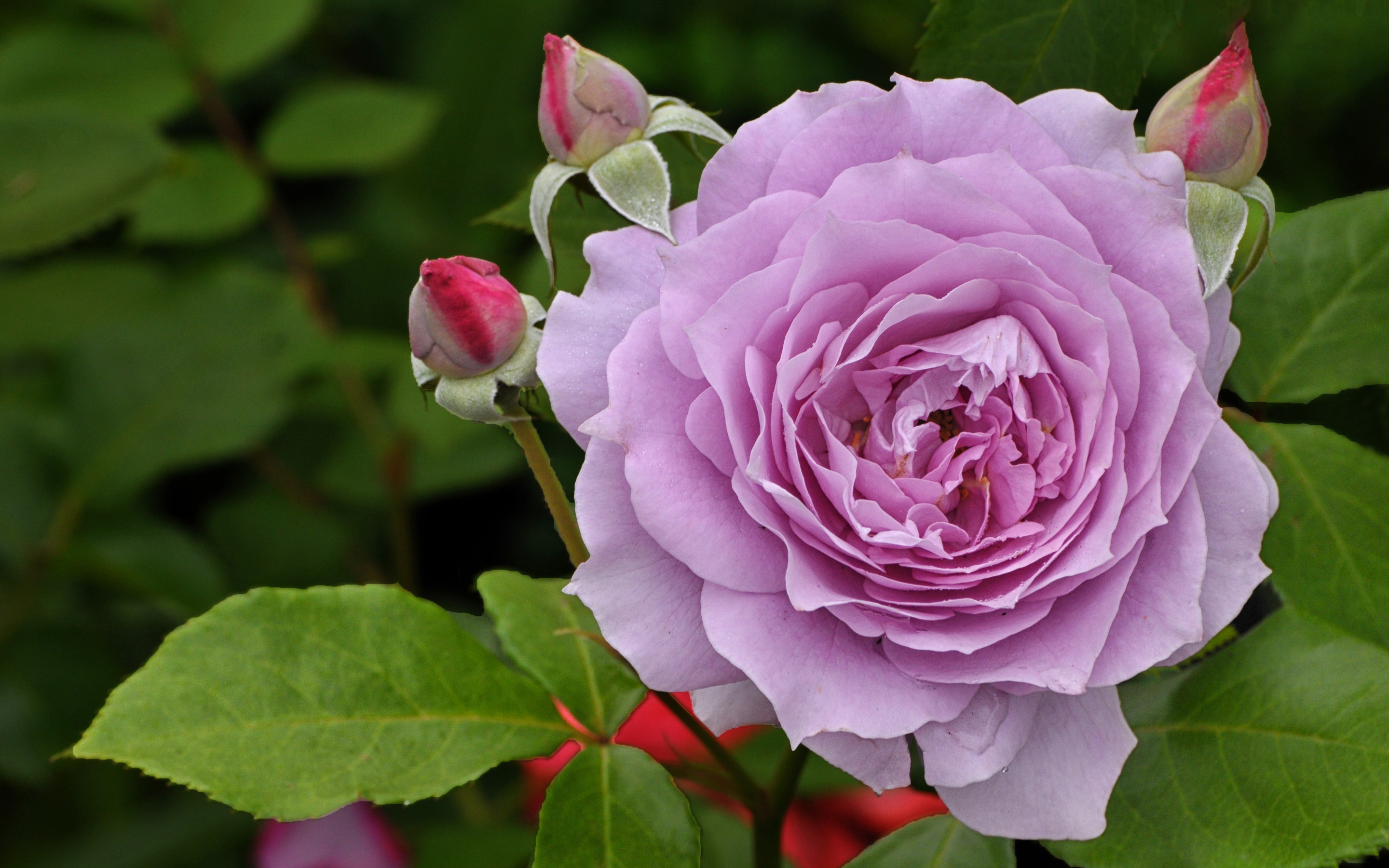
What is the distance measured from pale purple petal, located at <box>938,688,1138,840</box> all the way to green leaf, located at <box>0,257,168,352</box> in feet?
5.45

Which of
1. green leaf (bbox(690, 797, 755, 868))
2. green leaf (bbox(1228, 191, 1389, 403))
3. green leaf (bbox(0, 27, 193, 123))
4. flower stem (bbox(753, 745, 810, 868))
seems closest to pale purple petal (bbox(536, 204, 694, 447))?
flower stem (bbox(753, 745, 810, 868))

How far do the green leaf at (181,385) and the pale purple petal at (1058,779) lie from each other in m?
1.33

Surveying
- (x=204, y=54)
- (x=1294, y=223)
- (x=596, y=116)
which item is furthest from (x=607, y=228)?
(x=204, y=54)

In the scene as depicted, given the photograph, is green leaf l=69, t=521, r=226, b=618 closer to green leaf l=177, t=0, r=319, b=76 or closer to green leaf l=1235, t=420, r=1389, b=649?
green leaf l=177, t=0, r=319, b=76

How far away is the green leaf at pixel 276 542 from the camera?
185 centimetres

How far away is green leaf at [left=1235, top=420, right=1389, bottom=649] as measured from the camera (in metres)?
0.79

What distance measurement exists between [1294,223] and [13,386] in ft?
6.33

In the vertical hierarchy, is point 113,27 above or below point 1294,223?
below

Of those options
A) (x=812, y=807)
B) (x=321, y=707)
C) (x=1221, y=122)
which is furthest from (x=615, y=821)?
(x=812, y=807)

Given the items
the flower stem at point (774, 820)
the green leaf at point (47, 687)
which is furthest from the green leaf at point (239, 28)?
the flower stem at point (774, 820)

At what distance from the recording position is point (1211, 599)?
2.06ft

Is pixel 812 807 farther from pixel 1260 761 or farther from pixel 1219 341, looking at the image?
pixel 1219 341

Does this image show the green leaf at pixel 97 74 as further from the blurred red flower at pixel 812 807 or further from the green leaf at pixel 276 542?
the blurred red flower at pixel 812 807

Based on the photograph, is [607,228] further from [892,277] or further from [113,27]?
[113,27]
